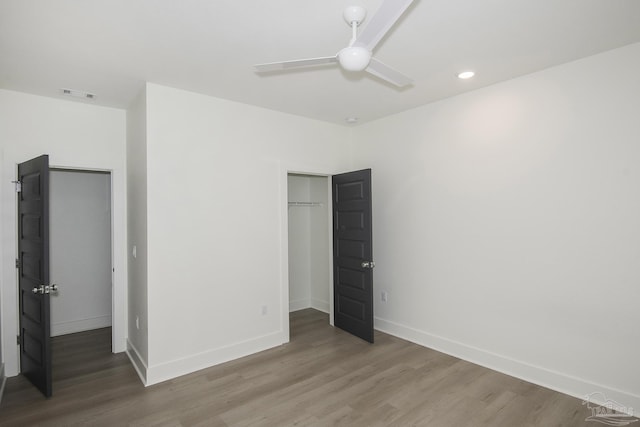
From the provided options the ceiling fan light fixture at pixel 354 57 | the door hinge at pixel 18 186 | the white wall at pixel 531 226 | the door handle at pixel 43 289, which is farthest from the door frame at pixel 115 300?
the white wall at pixel 531 226

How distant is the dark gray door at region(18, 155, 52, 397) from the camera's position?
9.23 ft

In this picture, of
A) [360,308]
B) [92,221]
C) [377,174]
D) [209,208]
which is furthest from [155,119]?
[360,308]

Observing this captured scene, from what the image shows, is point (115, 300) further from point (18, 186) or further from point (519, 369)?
point (519, 369)

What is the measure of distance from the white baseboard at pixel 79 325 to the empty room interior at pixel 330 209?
2 centimetres

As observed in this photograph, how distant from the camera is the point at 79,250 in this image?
4559 millimetres

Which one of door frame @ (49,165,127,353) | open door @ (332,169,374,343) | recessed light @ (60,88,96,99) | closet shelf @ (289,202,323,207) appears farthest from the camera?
closet shelf @ (289,202,323,207)

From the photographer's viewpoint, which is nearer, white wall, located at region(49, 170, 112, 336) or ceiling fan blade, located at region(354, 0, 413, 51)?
ceiling fan blade, located at region(354, 0, 413, 51)

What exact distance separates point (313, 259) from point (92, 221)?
10.8 ft

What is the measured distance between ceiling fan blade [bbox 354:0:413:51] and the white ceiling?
32 centimetres

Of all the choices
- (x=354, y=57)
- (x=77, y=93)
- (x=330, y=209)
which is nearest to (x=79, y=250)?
(x=77, y=93)

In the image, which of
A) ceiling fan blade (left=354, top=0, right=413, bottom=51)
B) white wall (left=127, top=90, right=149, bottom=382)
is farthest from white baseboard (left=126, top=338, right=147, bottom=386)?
ceiling fan blade (left=354, top=0, right=413, bottom=51)

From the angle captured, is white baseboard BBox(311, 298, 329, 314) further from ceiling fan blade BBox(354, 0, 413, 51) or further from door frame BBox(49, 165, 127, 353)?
ceiling fan blade BBox(354, 0, 413, 51)

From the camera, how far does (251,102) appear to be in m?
3.72

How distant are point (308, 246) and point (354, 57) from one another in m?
4.02
